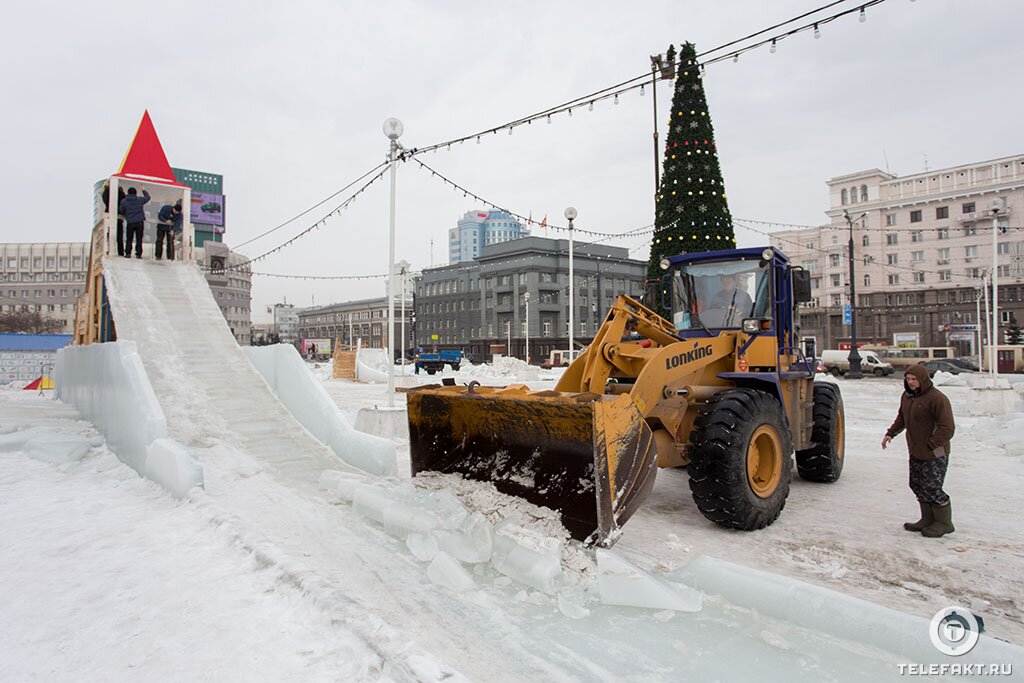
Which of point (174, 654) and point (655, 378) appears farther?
point (655, 378)

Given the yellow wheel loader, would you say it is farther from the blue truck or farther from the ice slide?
the blue truck

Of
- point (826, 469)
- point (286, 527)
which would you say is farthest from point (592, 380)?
point (826, 469)

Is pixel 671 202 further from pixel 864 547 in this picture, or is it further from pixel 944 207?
pixel 944 207

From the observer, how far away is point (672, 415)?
5590mm

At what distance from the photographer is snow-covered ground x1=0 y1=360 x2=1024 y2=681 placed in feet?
9.80

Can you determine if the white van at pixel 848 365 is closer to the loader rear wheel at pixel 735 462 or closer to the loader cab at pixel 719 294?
the loader cab at pixel 719 294

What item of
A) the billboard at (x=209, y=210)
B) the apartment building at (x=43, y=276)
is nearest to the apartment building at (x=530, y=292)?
the billboard at (x=209, y=210)

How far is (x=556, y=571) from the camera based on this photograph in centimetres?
402

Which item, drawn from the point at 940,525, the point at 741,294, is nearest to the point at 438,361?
the point at 741,294

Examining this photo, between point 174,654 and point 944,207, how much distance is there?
72.8 metres

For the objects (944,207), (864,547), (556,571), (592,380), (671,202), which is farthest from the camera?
(944,207)

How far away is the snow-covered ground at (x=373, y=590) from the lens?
299 cm

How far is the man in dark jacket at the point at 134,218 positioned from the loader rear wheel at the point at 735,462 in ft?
41.7

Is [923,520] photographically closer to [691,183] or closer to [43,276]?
[691,183]
